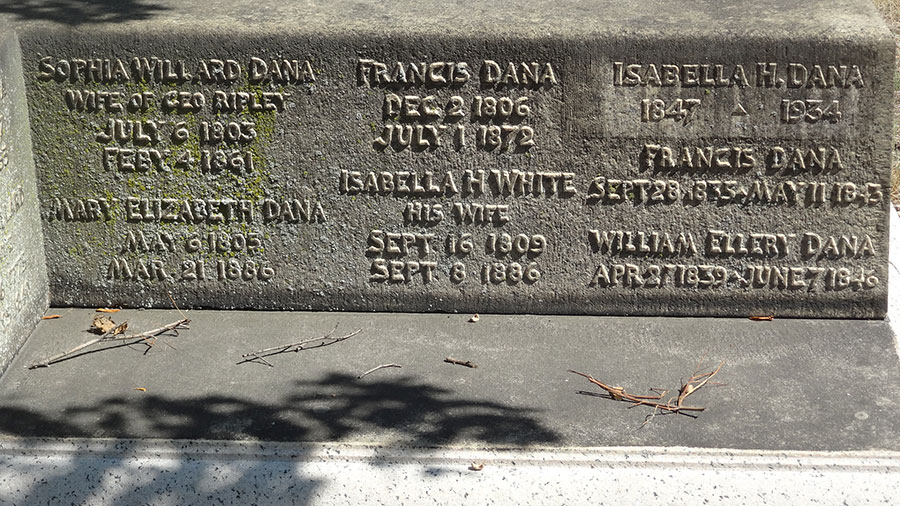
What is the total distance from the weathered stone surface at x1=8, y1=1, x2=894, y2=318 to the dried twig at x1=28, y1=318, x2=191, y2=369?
0.18 metres

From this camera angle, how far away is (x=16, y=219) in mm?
4141

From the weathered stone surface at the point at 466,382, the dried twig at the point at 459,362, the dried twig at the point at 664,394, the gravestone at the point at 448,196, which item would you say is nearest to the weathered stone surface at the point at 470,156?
the gravestone at the point at 448,196

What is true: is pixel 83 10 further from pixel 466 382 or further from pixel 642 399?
pixel 642 399

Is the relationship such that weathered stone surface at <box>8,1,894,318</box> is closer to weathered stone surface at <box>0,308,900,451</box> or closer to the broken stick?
weathered stone surface at <box>0,308,900,451</box>

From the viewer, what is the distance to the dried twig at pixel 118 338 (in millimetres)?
4031

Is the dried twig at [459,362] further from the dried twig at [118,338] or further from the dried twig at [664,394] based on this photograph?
the dried twig at [118,338]

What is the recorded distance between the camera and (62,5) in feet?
14.6

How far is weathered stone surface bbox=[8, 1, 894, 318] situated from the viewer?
4.14m

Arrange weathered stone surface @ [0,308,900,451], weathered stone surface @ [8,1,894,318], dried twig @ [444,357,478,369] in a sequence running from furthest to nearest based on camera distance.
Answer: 1. weathered stone surface @ [8,1,894,318]
2. dried twig @ [444,357,478,369]
3. weathered stone surface @ [0,308,900,451]

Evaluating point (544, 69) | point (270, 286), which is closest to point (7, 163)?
point (270, 286)

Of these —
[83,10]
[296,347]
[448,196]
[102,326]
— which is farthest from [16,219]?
[448,196]

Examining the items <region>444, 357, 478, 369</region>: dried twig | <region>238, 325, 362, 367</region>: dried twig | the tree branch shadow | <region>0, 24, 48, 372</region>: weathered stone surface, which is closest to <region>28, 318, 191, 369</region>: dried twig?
<region>0, 24, 48, 372</region>: weathered stone surface

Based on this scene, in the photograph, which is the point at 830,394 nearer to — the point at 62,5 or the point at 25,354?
the point at 25,354

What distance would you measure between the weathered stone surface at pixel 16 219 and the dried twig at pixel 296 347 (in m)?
0.88
